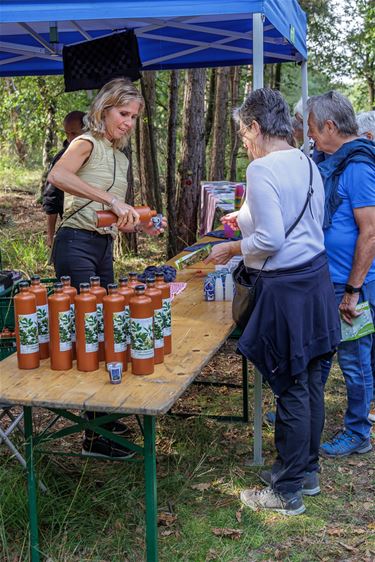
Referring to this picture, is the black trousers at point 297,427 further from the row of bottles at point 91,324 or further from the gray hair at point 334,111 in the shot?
the gray hair at point 334,111

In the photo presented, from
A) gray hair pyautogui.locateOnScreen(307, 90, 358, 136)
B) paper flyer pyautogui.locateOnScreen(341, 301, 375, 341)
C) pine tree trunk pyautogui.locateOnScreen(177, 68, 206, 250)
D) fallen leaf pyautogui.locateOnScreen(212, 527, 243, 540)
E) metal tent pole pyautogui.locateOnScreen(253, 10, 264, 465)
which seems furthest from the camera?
pine tree trunk pyautogui.locateOnScreen(177, 68, 206, 250)

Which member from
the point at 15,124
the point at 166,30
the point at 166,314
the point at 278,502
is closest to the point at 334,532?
the point at 278,502

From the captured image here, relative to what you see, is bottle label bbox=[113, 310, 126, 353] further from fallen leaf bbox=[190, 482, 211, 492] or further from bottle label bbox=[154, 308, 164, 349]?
fallen leaf bbox=[190, 482, 211, 492]

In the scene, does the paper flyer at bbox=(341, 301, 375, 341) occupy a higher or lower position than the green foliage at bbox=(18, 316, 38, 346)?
lower

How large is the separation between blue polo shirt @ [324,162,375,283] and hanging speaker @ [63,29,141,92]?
5.74 ft

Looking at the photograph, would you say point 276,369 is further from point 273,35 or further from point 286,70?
point 286,70

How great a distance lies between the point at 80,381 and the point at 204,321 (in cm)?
95

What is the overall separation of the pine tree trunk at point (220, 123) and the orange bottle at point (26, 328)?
906cm

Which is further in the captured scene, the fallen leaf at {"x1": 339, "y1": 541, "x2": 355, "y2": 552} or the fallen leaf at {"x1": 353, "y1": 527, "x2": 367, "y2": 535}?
the fallen leaf at {"x1": 353, "y1": 527, "x2": 367, "y2": 535}

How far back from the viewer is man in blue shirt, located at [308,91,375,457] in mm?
3439

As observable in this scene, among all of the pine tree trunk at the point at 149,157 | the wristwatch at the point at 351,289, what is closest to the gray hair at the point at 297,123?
the wristwatch at the point at 351,289

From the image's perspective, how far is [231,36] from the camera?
16.4 ft

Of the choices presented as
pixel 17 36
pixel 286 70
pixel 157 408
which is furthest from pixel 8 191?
pixel 157 408

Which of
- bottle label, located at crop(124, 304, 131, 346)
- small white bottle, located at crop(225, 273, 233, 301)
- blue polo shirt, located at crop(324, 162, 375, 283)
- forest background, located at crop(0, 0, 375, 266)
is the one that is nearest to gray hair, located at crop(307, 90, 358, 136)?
blue polo shirt, located at crop(324, 162, 375, 283)
